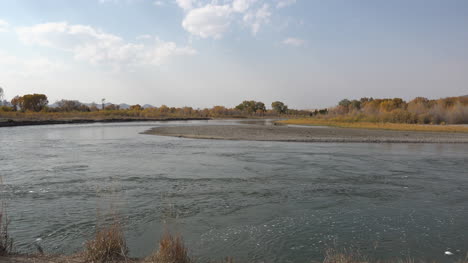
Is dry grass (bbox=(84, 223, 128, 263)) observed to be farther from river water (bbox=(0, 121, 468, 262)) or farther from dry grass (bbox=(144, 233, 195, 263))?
river water (bbox=(0, 121, 468, 262))

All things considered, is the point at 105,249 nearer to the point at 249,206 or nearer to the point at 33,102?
the point at 249,206

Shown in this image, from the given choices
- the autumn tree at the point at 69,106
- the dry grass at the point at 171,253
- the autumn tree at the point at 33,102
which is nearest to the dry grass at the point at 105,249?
the dry grass at the point at 171,253

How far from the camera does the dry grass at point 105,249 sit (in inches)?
216

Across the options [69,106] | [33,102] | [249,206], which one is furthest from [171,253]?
[33,102]

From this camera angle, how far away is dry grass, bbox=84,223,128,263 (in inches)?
216

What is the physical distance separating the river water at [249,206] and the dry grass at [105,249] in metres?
0.90

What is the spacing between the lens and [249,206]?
33.2 ft

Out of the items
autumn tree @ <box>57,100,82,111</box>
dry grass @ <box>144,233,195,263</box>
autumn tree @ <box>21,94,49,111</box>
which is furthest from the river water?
autumn tree @ <box>21,94,49,111</box>

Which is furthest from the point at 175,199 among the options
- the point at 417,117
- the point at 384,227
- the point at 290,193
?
the point at 417,117

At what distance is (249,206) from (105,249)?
5.26 meters

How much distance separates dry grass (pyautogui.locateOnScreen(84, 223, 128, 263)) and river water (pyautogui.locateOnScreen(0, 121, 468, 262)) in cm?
90

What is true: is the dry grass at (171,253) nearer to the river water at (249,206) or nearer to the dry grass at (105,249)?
the dry grass at (105,249)

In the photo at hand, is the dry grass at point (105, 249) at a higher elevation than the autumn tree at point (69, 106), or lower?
lower

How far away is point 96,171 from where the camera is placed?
1538 centimetres
